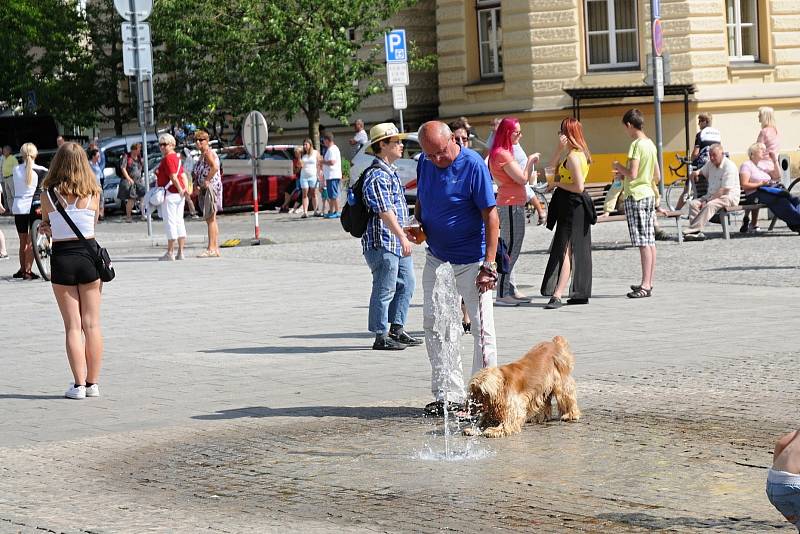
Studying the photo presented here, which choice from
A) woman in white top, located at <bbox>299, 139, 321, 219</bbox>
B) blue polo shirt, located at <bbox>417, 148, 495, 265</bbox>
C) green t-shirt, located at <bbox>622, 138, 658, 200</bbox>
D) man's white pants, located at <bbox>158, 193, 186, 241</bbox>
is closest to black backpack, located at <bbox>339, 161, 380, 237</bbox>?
blue polo shirt, located at <bbox>417, 148, 495, 265</bbox>

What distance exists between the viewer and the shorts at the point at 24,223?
19844 mm

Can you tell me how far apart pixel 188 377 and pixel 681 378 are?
3630mm

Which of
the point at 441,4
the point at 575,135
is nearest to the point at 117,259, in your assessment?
the point at 575,135

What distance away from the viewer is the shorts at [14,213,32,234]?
19.8 meters

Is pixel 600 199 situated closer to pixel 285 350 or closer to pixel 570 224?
pixel 570 224

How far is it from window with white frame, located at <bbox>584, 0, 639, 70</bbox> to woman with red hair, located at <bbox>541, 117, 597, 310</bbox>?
20.2m

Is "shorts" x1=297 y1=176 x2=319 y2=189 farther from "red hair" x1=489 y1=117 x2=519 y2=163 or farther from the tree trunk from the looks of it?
"red hair" x1=489 y1=117 x2=519 y2=163

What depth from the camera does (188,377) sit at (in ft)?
35.9

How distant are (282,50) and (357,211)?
23.2 m

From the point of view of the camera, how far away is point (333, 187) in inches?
1214

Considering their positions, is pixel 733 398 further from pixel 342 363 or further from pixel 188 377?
pixel 188 377

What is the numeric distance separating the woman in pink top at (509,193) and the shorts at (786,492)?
29.0 ft

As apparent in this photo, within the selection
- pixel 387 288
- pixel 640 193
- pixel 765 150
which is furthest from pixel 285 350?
pixel 765 150

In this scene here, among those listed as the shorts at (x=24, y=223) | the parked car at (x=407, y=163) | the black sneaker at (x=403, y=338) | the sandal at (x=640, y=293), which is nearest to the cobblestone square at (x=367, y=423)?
the sandal at (x=640, y=293)
